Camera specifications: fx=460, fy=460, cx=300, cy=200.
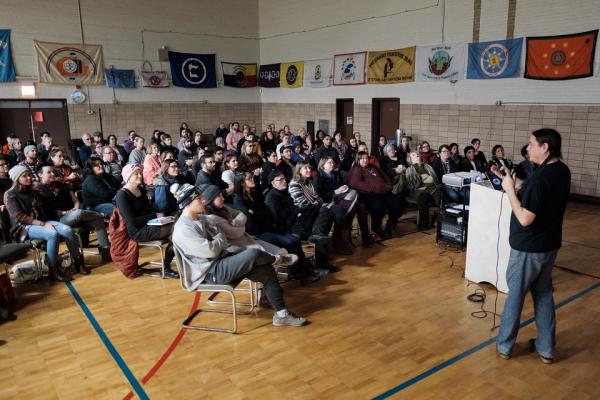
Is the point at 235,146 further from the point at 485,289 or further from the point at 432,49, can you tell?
the point at 485,289

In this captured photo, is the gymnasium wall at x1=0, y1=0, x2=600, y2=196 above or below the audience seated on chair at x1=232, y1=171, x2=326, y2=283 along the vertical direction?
above

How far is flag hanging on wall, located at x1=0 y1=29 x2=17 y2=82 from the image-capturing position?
38.7 ft

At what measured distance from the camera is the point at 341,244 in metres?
6.05

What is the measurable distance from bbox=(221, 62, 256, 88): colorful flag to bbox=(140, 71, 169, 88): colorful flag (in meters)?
2.11

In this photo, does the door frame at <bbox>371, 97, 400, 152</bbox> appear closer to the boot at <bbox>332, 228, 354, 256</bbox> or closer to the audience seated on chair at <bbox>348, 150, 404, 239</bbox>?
the audience seated on chair at <bbox>348, 150, 404, 239</bbox>

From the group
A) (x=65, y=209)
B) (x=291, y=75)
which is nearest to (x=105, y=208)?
(x=65, y=209)

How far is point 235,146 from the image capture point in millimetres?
12844

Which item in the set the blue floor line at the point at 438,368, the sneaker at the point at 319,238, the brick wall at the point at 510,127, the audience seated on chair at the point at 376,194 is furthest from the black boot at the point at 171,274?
the brick wall at the point at 510,127

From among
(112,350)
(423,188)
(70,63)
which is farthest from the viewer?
(70,63)

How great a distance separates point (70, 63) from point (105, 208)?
8470 mm

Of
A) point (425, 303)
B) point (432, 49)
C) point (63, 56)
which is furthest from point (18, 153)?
point (432, 49)

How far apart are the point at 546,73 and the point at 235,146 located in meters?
7.72

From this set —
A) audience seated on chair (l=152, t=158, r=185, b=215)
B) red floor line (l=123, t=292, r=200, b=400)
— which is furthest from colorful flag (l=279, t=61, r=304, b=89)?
red floor line (l=123, t=292, r=200, b=400)

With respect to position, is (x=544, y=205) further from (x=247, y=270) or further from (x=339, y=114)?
(x=339, y=114)
